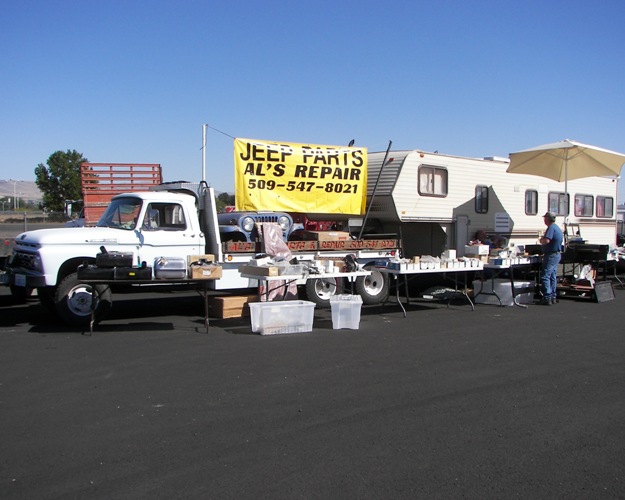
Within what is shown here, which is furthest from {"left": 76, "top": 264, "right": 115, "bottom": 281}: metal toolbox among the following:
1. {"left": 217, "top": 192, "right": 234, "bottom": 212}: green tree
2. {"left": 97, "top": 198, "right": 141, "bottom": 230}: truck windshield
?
{"left": 217, "top": 192, "right": 234, "bottom": 212}: green tree

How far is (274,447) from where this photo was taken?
4.38 m

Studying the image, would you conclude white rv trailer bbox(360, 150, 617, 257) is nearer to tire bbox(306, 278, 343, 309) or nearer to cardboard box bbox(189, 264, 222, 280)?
tire bbox(306, 278, 343, 309)

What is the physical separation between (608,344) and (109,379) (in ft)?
20.7

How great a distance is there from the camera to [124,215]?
384 inches

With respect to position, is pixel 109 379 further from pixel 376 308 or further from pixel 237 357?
pixel 376 308

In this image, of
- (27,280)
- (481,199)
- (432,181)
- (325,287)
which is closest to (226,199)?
(481,199)

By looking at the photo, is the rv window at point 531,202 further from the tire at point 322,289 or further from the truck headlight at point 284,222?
the truck headlight at point 284,222

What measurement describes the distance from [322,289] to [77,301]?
4.41 meters

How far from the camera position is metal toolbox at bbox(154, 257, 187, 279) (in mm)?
8539

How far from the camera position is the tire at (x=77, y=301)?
8812mm

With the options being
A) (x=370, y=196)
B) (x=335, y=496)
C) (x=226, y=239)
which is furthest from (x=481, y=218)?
(x=335, y=496)

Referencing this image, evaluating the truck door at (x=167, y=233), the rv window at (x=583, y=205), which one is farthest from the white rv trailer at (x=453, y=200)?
the truck door at (x=167, y=233)

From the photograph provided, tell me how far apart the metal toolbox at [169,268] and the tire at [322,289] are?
312 cm

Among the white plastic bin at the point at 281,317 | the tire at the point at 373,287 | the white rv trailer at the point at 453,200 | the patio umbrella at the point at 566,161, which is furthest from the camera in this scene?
the patio umbrella at the point at 566,161
